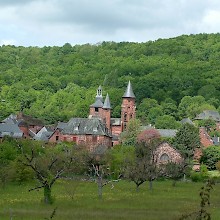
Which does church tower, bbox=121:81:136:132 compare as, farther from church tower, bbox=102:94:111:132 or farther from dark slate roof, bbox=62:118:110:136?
dark slate roof, bbox=62:118:110:136

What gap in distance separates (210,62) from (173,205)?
15547 centimetres

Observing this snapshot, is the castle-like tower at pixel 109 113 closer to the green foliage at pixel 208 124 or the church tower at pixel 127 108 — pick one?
the church tower at pixel 127 108

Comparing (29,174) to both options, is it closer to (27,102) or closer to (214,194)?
(214,194)

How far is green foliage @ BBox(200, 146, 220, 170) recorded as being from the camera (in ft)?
276

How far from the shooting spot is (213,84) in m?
166

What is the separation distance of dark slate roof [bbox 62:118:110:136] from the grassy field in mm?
36880

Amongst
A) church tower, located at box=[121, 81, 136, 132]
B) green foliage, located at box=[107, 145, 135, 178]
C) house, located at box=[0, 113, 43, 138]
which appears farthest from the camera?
church tower, located at box=[121, 81, 136, 132]

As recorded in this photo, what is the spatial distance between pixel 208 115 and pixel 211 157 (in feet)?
162

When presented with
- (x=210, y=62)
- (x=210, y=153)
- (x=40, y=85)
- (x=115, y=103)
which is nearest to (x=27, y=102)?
(x=40, y=85)

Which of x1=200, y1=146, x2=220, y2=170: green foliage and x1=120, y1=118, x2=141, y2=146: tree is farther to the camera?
x1=120, y1=118, x2=141, y2=146: tree

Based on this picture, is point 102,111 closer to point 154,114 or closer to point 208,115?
point 154,114

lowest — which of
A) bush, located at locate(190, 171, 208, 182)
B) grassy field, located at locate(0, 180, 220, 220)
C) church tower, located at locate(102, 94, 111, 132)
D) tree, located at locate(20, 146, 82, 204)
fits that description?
bush, located at locate(190, 171, 208, 182)

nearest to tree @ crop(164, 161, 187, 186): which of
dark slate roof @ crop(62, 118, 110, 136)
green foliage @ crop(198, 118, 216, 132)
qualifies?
dark slate roof @ crop(62, 118, 110, 136)

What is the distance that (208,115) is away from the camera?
133 metres
